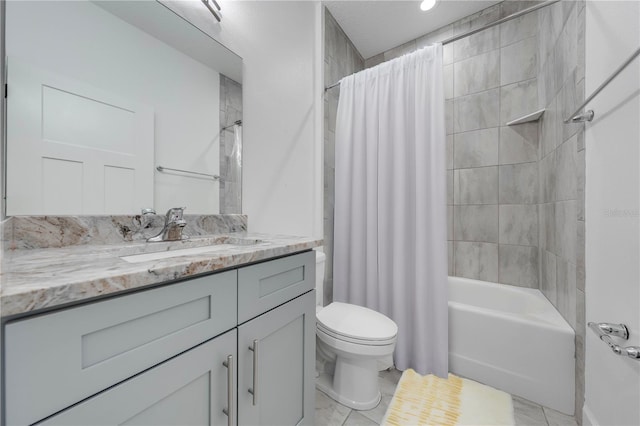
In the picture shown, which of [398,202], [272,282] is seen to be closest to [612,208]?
[398,202]

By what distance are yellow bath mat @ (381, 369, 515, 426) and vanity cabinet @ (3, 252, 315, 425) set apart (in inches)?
25.3

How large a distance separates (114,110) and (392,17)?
2.02 meters

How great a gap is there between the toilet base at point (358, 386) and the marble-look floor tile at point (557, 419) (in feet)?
2.68

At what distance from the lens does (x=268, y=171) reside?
169 centimetres

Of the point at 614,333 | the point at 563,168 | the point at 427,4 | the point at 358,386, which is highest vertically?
the point at 427,4

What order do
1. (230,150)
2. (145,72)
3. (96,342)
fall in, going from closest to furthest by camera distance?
1. (96,342)
2. (145,72)
3. (230,150)

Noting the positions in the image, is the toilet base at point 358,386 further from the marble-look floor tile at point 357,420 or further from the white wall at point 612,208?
the white wall at point 612,208

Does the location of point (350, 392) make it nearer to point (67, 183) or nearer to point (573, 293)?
point (573, 293)

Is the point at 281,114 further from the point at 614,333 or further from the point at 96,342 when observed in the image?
the point at 614,333

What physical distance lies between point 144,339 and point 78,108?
0.93 metres

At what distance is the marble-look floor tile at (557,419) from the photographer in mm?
1216

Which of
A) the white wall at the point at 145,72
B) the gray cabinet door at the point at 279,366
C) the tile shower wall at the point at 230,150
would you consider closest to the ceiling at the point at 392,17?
the tile shower wall at the point at 230,150

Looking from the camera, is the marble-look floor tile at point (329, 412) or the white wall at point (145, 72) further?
the marble-look floor tile at point (329, 412)

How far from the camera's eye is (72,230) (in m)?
0.88
